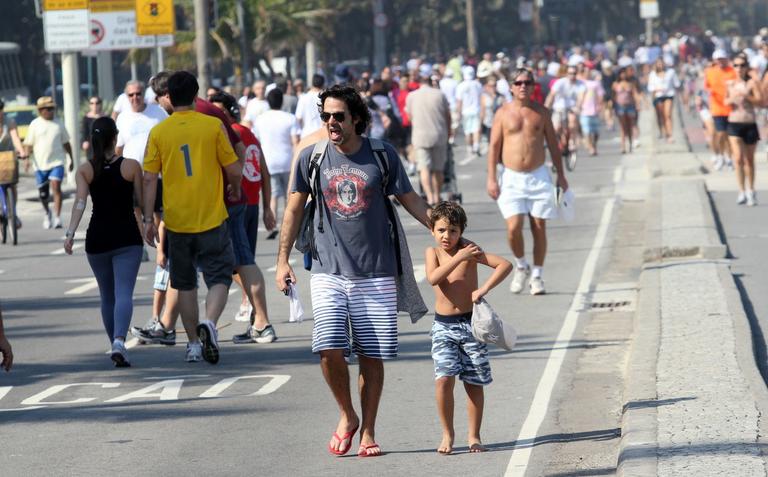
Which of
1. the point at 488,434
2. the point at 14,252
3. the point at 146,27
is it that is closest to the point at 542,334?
the point at 488,434

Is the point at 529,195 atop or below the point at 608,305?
atop

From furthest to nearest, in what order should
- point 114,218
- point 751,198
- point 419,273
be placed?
1. point 751,198
2. point 419,273
3. point 114,218

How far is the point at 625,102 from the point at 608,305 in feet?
61.4

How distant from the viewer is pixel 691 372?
9070 mm

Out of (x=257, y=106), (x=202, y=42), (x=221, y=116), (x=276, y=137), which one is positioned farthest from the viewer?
(x=202, y=42)

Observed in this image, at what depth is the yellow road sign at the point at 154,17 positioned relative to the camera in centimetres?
2933

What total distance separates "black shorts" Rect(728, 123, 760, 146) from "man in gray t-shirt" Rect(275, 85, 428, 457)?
507 inches

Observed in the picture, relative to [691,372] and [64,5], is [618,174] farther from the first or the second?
[691,372]

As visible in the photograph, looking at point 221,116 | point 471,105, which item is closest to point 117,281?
point 221,116

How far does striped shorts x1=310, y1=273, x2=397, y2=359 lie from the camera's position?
775 centimetres

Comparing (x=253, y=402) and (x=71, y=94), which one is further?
(x=71, y=94)

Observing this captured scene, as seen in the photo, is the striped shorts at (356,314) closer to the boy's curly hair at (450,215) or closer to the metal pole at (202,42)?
the boy's curly hair at (450,215)

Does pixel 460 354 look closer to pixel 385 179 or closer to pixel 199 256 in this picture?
pixel 385 179

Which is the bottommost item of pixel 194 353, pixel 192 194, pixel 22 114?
pixel 194 353
